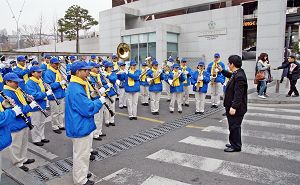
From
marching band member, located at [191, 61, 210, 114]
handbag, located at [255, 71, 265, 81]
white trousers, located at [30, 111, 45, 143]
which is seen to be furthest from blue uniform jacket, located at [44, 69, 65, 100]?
handbag, located at [255, 71, 265, 81]

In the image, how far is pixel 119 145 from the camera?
6508mm

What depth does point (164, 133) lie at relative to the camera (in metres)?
7.44

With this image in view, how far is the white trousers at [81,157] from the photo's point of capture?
4.38 meters

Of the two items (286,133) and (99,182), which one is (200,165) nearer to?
(99,182)

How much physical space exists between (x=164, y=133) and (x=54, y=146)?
2.86m

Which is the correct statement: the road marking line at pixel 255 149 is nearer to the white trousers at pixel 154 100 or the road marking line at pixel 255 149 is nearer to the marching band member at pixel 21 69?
the white trousers at pixel 154 100

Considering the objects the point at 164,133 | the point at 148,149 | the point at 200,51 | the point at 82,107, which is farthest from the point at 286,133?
the point at 200,51

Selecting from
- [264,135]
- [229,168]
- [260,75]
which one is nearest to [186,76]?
[260,75]

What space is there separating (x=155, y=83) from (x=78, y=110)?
→ 5640mm

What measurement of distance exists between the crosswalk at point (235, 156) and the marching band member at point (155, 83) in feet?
7.82

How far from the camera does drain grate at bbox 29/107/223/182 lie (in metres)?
5.00

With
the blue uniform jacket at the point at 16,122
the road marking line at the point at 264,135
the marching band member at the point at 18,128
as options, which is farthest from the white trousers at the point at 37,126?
the road marking line at the point at 264,135

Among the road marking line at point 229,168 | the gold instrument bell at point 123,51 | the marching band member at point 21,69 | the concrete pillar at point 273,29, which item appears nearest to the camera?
the road marking line at point 229,168

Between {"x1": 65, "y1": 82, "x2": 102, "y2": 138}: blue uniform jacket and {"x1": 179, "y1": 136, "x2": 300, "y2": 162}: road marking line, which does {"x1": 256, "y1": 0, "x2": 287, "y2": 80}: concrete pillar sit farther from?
{"x1": 65, "y1": 82, "x2": 102, "y2": 138}: blue uniform jacket
